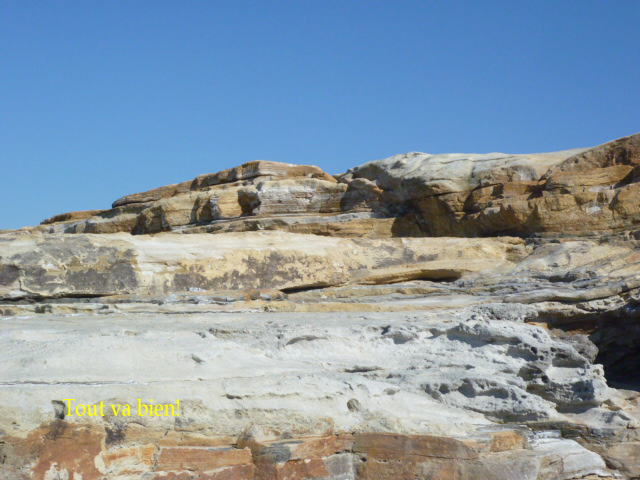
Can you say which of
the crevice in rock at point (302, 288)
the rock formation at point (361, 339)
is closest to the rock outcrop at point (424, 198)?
the rock formation at point (361, 339)

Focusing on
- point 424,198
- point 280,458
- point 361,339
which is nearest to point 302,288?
point 361,339

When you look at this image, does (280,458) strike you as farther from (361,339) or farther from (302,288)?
(302,288)

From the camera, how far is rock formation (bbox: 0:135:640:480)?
18.9ft

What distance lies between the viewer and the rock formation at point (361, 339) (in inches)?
227

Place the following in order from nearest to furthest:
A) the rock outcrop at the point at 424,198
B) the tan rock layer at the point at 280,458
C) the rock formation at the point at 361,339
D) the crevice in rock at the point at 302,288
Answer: the tan rock layer at the point at 280,458, the rock formation at the point at 361,339, the crevice in rock at the point at 302,288, the rock outcrop at the point at 424,198

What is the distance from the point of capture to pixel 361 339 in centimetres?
787

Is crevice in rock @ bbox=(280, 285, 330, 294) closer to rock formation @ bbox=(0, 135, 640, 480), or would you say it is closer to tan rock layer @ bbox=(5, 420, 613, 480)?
rock formation @ bbox=(0, 135, 640, 480)

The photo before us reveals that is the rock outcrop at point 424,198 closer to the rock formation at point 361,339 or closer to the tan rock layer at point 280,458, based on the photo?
the rock formation at point 361,339

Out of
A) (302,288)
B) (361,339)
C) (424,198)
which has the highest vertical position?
(424,198)

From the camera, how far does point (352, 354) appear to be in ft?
25.1

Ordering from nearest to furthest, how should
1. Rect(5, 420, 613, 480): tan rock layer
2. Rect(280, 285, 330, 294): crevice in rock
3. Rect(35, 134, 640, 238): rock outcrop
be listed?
Rect(5, 420, 613, 480): tan rock layer, Rect(280, 285, 330, 294): crevice in rock, Rect(35, 134, 640, 238): rock outcrop

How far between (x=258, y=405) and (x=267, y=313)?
2.88 metres

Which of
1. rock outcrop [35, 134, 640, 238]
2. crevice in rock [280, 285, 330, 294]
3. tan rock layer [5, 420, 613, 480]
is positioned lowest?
tan rock layer [5, 420, 613, 480]

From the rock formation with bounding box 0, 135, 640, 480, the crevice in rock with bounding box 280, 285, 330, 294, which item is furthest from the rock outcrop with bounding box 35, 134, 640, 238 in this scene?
the crevice in rock with bounding box 280, 285, 330, 294
